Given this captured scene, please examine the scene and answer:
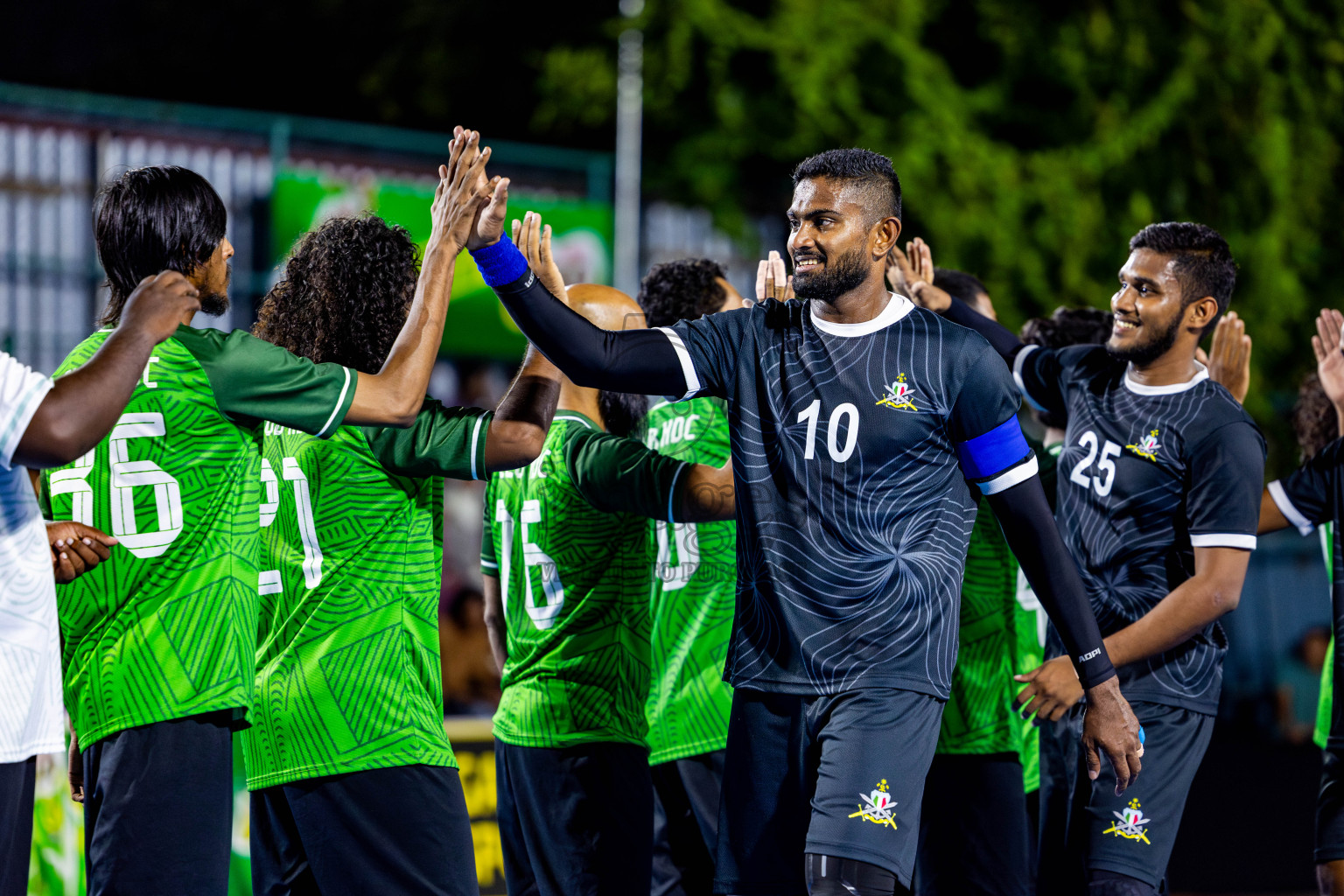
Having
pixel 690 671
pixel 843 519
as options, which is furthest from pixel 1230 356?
pixel 843 519

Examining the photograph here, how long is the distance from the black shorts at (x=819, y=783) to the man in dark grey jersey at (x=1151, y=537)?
77cm

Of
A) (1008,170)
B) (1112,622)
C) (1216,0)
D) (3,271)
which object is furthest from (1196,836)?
(3,271)

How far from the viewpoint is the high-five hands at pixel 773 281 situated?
15.2 feet

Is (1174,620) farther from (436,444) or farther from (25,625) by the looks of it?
(25,625)

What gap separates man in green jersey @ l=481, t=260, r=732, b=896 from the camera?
14.4 ft

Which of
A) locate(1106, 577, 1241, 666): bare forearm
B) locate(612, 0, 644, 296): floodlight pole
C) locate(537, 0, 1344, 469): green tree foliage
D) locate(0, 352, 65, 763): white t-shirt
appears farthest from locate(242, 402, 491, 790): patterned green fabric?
locate(537, 0, 1344, 469): green tree foliage

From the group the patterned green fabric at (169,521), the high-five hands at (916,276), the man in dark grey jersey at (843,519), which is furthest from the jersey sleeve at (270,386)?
the high-five hands at (916,276)

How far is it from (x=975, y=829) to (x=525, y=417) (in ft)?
7.65

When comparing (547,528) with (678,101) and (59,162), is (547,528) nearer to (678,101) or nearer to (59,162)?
(59,162)

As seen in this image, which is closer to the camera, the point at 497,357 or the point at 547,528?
the point at 547,528

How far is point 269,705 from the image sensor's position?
3.77 m

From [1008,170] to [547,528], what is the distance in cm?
1053

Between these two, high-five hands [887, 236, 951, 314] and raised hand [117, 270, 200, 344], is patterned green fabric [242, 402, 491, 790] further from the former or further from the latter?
high-five hands [887, 236, 951, 314]

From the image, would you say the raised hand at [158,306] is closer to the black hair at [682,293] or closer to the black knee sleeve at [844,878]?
the black knee sleeve at [844,878]
